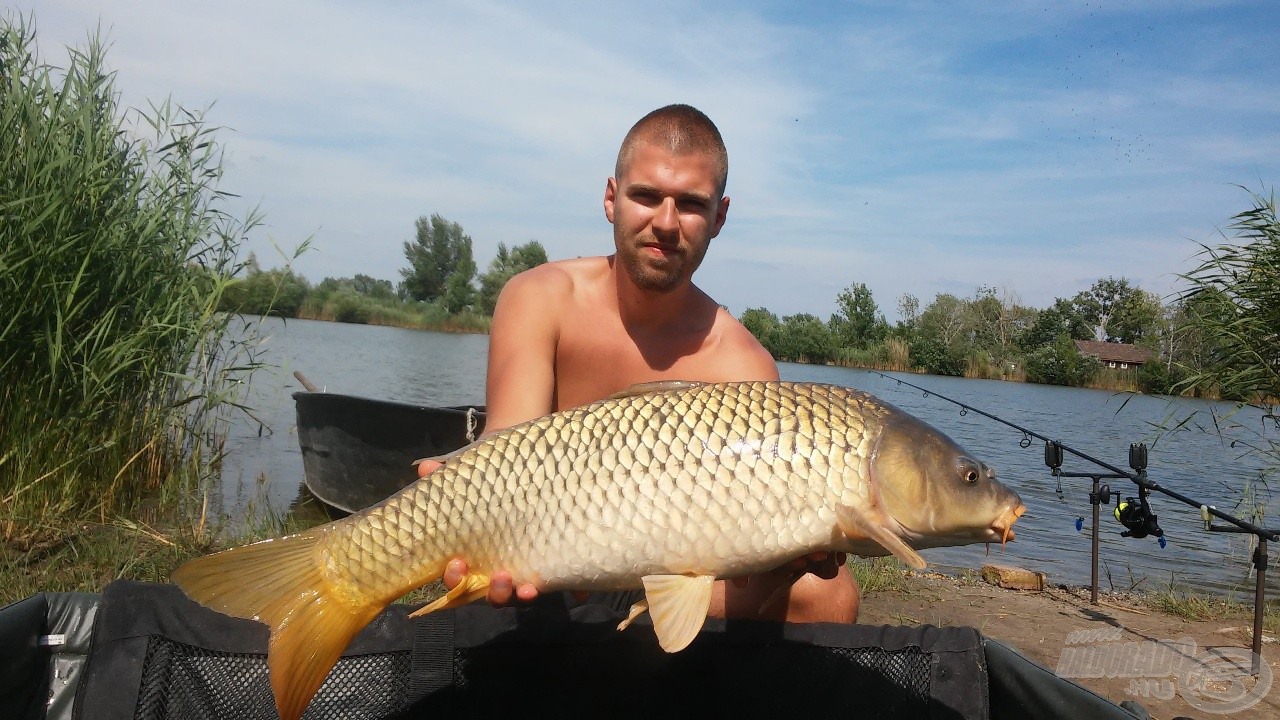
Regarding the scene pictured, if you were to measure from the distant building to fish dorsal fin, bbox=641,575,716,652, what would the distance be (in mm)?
34928

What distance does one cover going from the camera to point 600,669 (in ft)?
5.52

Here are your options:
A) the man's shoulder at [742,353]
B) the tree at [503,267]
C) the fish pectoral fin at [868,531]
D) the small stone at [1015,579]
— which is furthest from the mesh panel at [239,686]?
the tree at [503,267]

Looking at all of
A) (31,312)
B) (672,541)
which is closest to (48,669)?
(672,541)

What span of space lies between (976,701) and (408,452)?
305cm

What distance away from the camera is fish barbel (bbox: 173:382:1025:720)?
4.35 ft

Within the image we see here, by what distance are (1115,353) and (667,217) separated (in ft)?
133

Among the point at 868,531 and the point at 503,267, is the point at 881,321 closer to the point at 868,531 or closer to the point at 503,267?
the point at 503,267

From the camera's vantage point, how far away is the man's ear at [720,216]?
221 cm

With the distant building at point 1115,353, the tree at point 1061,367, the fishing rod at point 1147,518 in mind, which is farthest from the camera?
the distant building at point 1115,353

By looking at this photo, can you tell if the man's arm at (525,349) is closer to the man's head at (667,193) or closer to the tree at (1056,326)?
the man's head at (667,193)

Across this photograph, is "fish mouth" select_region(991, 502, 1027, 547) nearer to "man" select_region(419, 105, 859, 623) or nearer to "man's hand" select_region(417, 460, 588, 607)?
"man" select_region(419, 105, 859, 623)

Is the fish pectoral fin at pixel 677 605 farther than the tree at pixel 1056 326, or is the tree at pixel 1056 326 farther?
the tree at pixel 1056 326

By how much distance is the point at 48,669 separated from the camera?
1580 millimetres

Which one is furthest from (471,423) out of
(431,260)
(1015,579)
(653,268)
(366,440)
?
(431,260)
